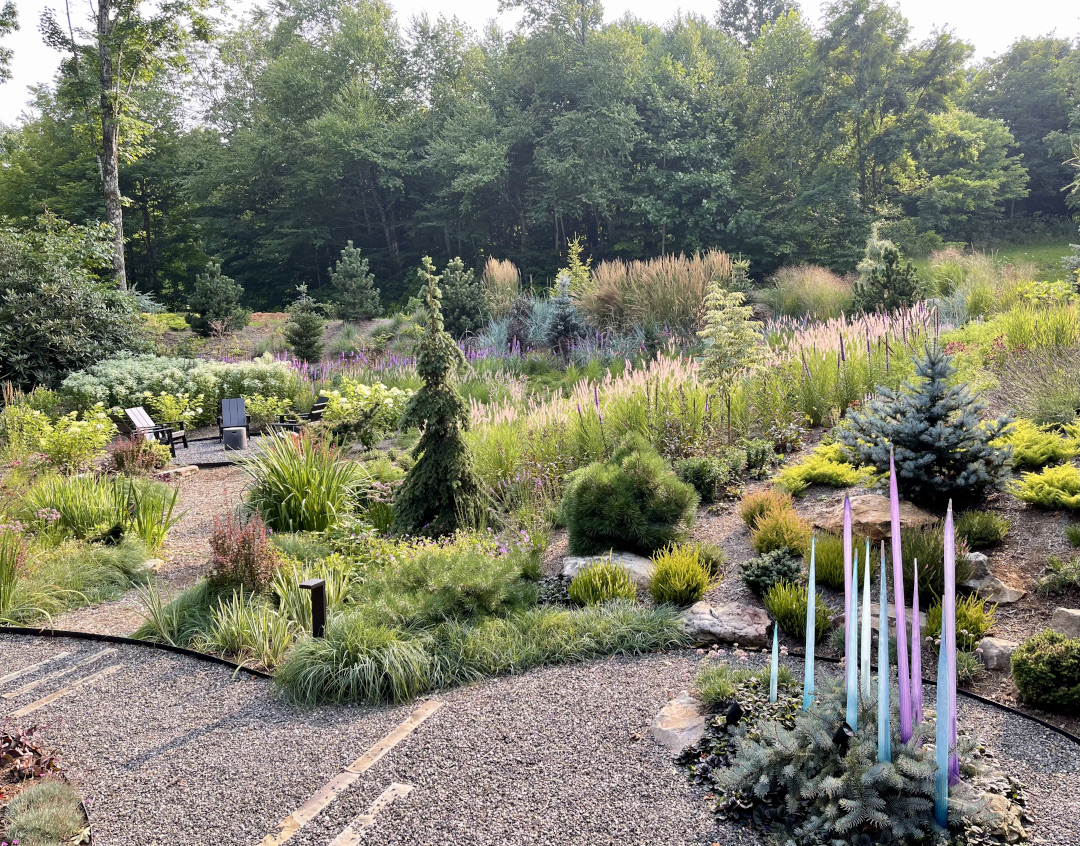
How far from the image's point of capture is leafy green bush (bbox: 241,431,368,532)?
6.17m

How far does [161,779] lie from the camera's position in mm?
2932

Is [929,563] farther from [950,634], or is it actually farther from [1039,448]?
[950,634]

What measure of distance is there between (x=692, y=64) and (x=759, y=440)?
27255 millimetres

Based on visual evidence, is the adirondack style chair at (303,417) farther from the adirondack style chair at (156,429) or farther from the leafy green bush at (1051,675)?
the leafy green bush at (1051,675)

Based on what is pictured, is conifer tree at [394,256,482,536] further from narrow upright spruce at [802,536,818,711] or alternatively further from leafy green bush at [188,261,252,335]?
leafy green bush at [188,261,252,335]

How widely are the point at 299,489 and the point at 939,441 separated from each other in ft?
16.2

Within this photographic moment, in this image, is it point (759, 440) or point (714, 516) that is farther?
point (759, 440)

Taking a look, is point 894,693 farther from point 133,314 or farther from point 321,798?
point 133,314

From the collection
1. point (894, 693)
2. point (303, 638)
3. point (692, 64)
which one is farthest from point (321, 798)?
point (692, 64)

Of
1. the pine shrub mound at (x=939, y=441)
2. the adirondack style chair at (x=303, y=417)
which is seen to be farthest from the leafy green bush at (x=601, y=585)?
the adirondack style chair at (x=303, y=417)

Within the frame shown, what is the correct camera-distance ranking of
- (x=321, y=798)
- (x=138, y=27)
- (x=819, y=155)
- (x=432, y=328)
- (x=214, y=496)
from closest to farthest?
(x=321, y=798), (x=432, y=328), (x=214, y=496), (x=138, y=27), (x=819, y=155)

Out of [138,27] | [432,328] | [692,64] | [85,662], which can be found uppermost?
[692,64]

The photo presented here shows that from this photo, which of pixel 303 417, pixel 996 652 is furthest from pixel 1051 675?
pixel 303 417

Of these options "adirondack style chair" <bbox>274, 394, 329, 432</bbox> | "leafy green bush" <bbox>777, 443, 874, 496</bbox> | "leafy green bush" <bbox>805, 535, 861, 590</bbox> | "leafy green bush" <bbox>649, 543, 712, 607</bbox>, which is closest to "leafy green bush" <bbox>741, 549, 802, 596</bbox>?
"leafy green bush" <bbox>805, 535, 861, 590</bbox>
